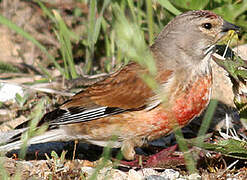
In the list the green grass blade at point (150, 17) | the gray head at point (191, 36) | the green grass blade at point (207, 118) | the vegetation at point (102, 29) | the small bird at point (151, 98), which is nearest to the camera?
the green grass blade at point (207, 118)

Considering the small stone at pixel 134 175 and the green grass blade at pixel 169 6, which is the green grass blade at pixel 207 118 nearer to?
the small stone at pixel 134 175

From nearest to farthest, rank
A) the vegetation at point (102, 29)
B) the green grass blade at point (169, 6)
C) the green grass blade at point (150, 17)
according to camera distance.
A: 1. the green grass blade at point (169, 6)
2. the vegetation at point (102, 29)
3. the green grass blade at point (150, 17)

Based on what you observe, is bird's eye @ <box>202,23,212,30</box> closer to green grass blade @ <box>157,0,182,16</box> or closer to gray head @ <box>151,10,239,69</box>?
gray head @ <box>151,10,239,69</box>

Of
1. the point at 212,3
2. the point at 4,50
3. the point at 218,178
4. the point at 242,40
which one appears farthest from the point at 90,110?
the point at 4,50

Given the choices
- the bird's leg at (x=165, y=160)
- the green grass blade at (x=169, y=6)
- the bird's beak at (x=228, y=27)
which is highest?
the green grass blade at (x=169, y=6)

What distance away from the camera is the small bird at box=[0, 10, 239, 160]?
142 inches

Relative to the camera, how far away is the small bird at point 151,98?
11.8ft

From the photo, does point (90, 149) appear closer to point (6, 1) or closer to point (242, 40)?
point (242, 40)

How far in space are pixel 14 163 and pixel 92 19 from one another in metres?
1.74

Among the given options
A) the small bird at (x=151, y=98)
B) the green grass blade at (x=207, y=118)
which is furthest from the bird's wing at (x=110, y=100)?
the green grass blade at (x=207, y=118)

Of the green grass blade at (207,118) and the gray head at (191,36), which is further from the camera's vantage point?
the gray head at (191,36)

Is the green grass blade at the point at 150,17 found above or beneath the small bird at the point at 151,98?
above

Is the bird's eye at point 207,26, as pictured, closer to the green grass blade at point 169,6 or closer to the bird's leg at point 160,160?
the green grass blade at point 169,6

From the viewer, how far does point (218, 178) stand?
3.47 m
